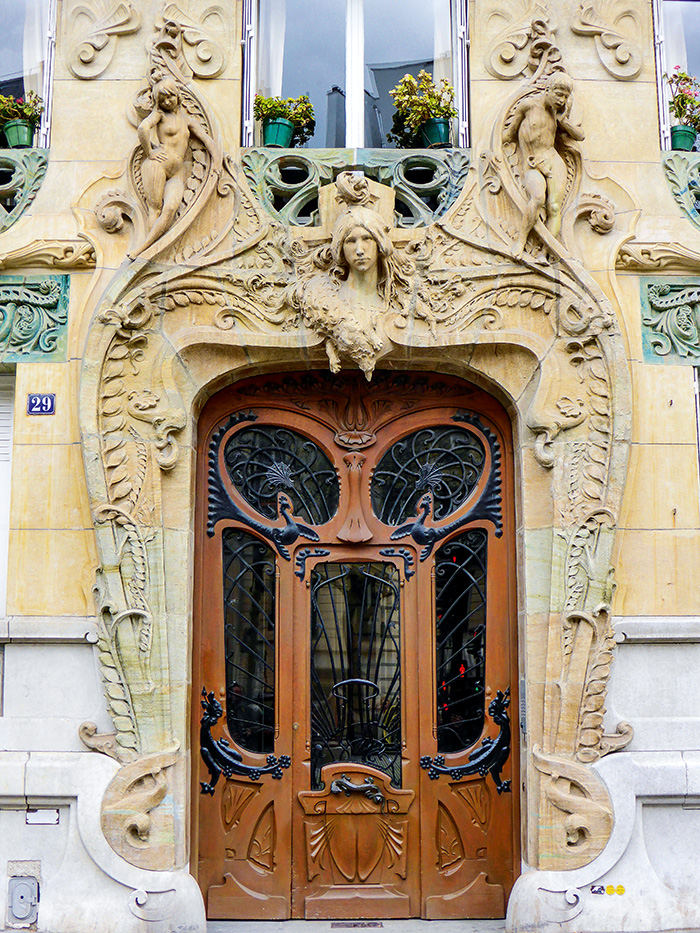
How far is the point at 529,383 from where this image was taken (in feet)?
22.3

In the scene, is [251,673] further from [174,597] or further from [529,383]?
[529,383]

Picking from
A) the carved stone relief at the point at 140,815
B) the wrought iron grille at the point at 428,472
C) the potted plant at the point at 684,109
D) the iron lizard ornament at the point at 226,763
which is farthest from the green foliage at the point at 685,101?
the carved stone relief at the point at 140,815

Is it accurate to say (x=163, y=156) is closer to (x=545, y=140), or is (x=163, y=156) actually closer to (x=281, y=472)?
(x=281, y=472)

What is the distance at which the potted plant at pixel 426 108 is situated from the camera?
705cm

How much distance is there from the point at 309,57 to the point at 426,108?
1024 millimetres

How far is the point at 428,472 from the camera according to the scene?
279 inches

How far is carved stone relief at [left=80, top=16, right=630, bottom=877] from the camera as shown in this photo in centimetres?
639

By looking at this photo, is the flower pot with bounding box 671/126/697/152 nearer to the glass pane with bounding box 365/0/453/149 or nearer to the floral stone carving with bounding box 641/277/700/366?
the floral stone carving with bounding box 641/277/700/366

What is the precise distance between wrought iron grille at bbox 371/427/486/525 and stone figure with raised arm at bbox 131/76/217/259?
2158 mm

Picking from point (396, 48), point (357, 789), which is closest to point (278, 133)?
point (396, 48)

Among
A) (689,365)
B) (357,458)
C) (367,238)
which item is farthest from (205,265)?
(689,365)

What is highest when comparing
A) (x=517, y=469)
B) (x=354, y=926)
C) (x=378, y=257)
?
(x=378, y=257)

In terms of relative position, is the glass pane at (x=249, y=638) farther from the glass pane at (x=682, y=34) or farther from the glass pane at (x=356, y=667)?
the glass pane at (x=682, y=34)

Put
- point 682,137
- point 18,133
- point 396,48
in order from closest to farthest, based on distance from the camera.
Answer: point 18,133 < point 682,137 < point 396,48
